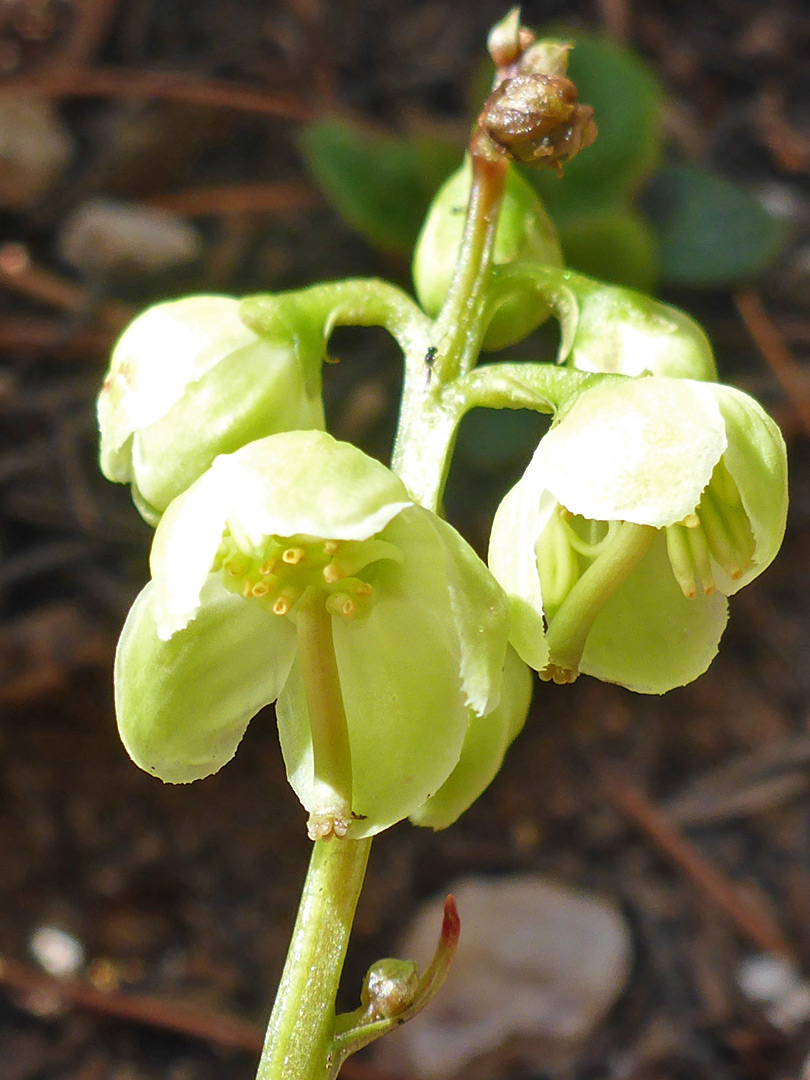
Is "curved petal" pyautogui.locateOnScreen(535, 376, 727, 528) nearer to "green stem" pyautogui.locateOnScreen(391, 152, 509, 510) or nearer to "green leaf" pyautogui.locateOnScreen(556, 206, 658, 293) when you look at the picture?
"green stem" pyautogui.locateOnScreen(391, 152, 509, 510)

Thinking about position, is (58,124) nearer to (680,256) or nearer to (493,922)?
(680,256)

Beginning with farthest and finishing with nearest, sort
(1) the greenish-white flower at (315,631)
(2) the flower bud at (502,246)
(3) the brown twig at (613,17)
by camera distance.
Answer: (3) the brown twig at (613,17) → (2) the flower bud at (502,246) → (1) the greenish-white flower at (315,631)

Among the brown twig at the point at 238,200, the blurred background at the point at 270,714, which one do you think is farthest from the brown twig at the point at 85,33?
the brown twig at the point at 238,200

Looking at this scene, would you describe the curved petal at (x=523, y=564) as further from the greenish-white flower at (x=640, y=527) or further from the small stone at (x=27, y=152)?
the small stone at (x=27, y=152)

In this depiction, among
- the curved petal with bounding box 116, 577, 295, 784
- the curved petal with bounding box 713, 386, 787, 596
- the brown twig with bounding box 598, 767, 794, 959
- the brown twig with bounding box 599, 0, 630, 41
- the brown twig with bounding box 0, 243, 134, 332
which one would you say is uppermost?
the curved petal with bounding box 713, 386, 787, 596

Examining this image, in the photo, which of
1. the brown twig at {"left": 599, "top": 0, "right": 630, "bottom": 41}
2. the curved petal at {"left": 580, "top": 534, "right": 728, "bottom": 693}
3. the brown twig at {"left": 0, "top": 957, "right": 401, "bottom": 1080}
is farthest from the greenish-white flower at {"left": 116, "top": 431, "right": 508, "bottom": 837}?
the brown twig at {"left": 599, "top": 0, "right": 630, "bottom": 41}

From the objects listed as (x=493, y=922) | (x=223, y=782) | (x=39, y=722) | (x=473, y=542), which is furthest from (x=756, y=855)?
(x=39, y=722)
